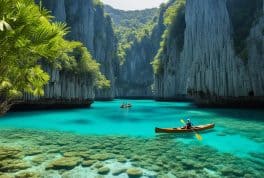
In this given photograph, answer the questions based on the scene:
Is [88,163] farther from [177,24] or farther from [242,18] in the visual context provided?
[177,24]

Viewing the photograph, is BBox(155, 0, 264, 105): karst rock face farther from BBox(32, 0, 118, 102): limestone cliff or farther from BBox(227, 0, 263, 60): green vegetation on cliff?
BBox(32, 0, 118, 102): limestone cliff

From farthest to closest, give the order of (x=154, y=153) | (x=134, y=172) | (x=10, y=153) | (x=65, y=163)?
(x=154, y=153)
(x=10, y=153)
(x=65, y=163)
(x=134, y=172)

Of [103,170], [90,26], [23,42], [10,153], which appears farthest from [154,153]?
[90,26]

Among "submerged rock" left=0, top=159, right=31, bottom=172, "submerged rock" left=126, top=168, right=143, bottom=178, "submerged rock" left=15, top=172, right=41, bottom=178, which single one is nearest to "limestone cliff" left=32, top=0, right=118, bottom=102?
"submerged rock" left=0, top=159, right=31, bottom=172

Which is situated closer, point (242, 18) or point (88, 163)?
point (88, 163)

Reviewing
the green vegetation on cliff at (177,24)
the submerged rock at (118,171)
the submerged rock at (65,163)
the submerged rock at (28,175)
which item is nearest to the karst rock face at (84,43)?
the green vegetation on cliff at (177,24)

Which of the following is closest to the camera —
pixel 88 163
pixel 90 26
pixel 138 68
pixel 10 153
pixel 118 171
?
pixel 118 171
